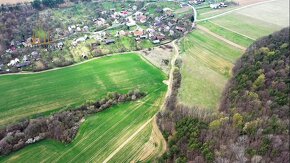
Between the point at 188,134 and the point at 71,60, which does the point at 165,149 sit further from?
the point at 71,60

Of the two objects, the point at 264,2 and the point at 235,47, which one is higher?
the point at 264,2

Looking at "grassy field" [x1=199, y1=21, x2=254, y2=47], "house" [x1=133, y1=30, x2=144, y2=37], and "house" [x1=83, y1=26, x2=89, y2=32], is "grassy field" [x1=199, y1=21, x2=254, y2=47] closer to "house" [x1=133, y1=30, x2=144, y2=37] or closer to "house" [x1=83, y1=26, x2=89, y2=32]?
"house" [x1=133, y1=30, x2=144, y2=37]

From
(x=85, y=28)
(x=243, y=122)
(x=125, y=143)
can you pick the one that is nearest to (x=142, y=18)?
(x=85, y=28)

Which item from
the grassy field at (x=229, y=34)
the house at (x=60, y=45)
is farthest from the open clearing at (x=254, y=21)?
the house at (x=60, y=45)

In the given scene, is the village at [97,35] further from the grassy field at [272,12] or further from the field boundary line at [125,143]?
the field boundary line at [125,143]

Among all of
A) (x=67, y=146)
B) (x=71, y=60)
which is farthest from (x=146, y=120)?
(x=71, y=60)

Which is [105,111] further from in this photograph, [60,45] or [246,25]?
[246,25]

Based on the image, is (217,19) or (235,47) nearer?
(235,47)
